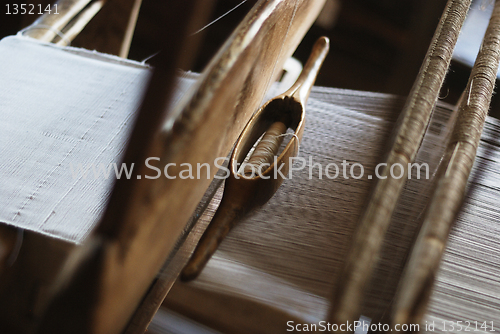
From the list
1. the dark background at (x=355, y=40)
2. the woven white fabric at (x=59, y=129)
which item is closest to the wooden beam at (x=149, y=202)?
the woven white fabric at (x=59, y=129)

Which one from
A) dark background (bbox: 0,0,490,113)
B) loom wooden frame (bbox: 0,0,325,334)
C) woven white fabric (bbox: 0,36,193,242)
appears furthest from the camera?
dark background (bbox: 0,0,490,113)

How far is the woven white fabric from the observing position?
630 millimetres

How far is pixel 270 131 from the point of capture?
0.72m

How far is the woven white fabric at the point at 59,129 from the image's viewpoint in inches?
24.8

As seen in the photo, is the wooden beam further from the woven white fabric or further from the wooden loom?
the woven white fabric

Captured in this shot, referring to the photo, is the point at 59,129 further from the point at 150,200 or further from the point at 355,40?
the point at 355,40

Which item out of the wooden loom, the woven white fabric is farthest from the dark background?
the wooden loom

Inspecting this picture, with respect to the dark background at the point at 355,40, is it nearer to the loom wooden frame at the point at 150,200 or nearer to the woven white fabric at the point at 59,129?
the woven white fabric at the point at 59,129

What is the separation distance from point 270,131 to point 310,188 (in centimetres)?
13

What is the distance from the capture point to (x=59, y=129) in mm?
792

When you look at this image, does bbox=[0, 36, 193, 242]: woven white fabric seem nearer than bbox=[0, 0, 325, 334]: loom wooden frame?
No

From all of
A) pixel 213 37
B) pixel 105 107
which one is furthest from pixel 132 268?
pixel 213 37

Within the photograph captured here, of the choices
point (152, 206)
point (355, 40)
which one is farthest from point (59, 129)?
point (355, 40)

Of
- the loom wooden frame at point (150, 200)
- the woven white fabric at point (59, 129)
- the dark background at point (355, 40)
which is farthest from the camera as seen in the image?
the dark background at point (355, 40)
